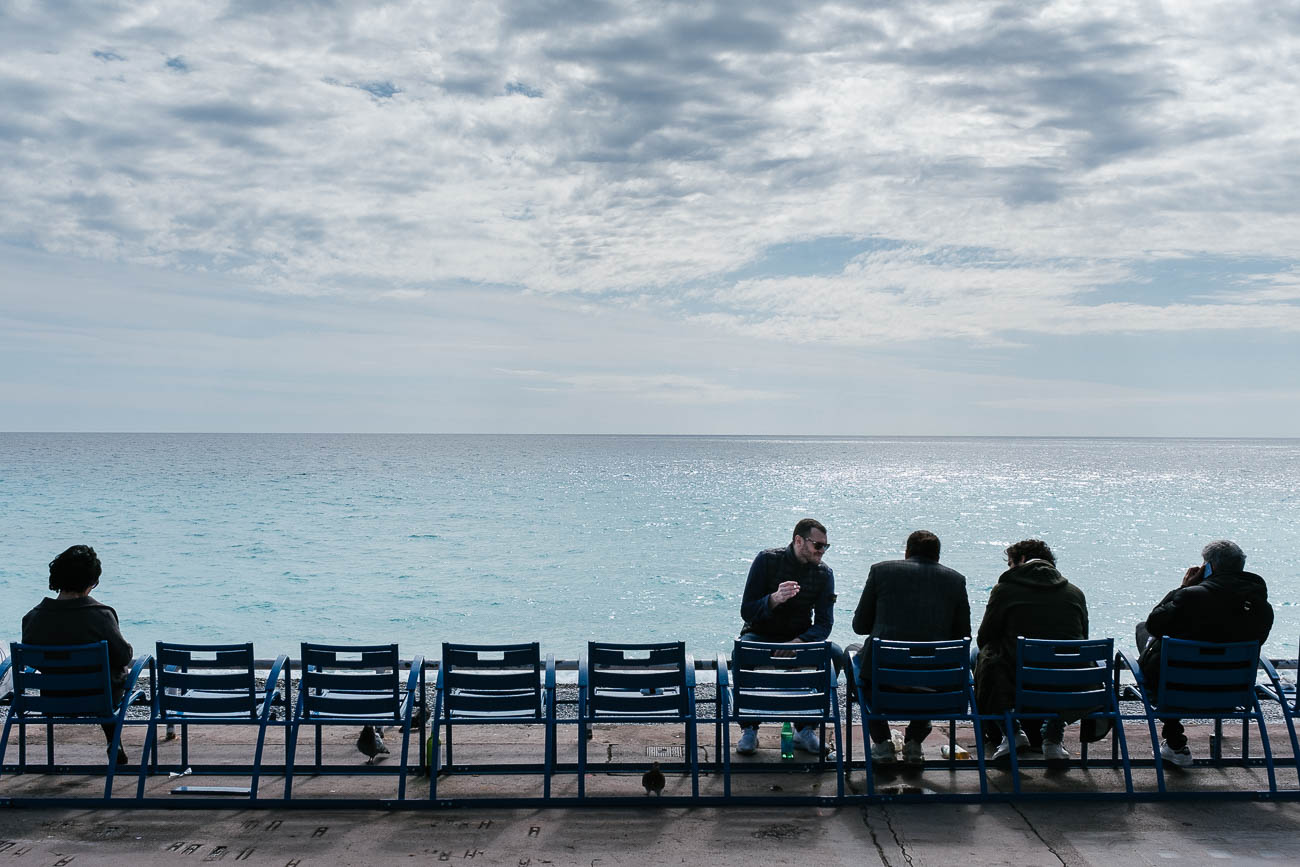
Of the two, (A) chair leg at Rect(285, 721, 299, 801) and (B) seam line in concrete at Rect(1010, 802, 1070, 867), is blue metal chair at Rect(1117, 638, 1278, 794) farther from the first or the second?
(A) chair leg at Rect(285, 721, 299, 801)

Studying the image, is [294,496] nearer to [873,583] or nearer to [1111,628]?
[1111,628]

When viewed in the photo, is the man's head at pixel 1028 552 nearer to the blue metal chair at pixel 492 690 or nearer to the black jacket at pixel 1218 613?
the black jacket at pixel 1218 613

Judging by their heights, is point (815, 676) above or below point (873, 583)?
below

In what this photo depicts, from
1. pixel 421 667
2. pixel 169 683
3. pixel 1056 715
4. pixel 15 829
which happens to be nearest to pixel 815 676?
pixel 1056 715

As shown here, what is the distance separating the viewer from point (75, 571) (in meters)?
6.10

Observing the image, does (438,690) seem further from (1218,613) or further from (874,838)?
(1218,613)

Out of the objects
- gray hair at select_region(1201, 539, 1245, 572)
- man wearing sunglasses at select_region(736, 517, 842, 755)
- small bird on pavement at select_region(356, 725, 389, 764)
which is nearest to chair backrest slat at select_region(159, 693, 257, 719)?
small bird on pavement at select_region(356, 725, 389, 764)

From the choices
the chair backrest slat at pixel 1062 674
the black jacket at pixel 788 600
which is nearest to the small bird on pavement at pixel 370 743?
the black jacket at pixel 788 600

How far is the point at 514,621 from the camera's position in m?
25.2

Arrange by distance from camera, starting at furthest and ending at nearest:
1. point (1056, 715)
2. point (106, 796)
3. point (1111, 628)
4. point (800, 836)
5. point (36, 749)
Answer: point (1111, 628)
point (36, 749)
point (1056, 715)
point (106, 796)
point (800, 836)

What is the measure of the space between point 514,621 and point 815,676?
19886 mm

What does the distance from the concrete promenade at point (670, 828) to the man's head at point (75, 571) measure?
43.8 inches

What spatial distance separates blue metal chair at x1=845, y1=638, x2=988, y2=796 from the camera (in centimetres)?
595

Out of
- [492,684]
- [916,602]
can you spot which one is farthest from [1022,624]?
[492,684]
